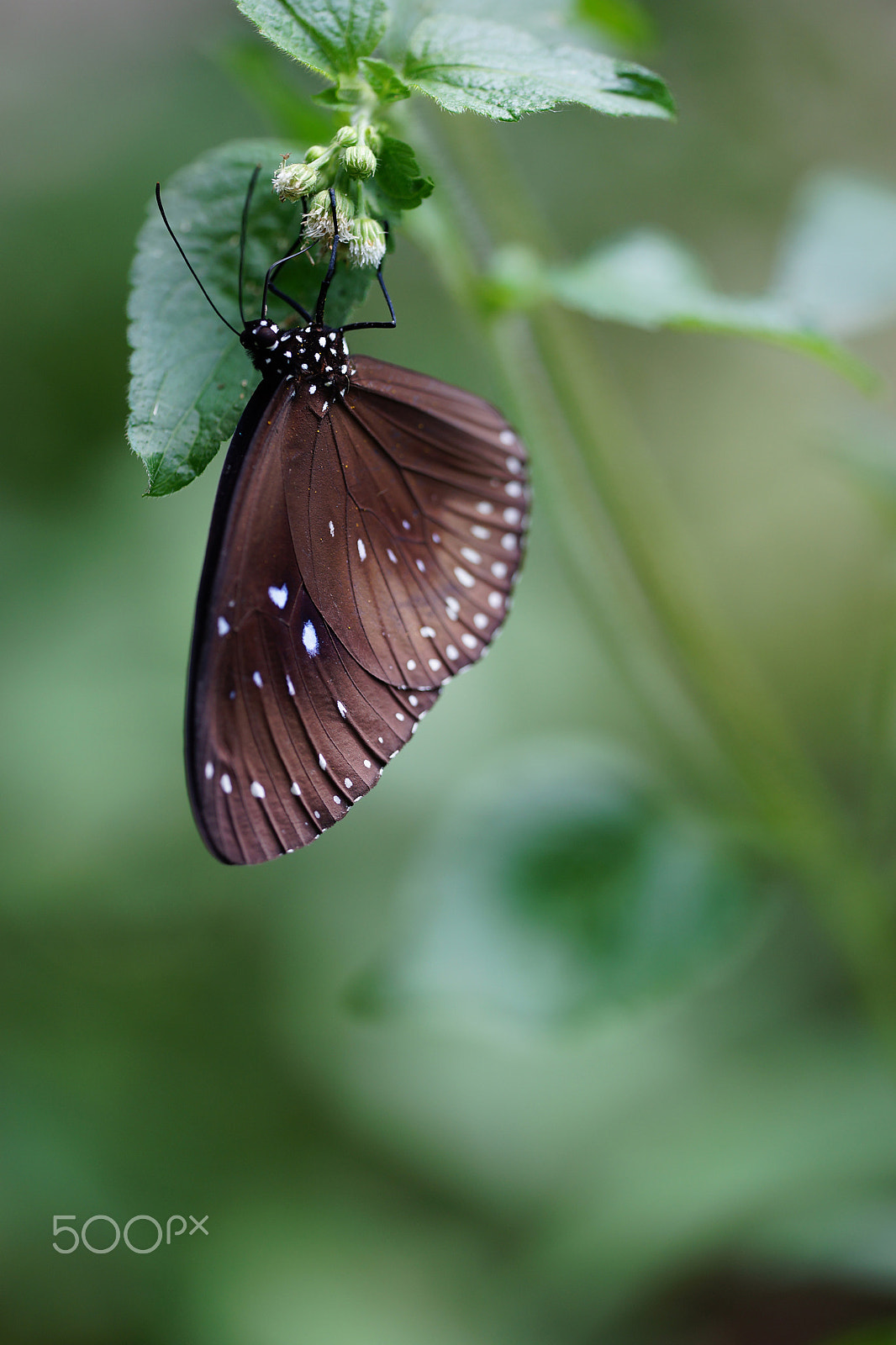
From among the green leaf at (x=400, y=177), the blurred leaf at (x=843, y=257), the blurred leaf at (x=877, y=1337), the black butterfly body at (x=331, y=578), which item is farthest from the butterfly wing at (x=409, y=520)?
the blurred leaf at (x=877, y=1337)

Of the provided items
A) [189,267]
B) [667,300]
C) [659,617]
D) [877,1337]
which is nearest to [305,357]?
[189,267]

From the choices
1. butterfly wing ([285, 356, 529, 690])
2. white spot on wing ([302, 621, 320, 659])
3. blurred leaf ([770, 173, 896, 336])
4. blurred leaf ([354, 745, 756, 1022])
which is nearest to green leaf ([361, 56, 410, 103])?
butterfly wing ([285, 356, 529, 690])

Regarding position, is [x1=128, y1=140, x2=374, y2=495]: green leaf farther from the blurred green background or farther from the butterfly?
the blurred green background

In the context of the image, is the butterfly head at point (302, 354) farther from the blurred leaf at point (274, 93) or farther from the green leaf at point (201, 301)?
the blurred leaf at point (274, 93)

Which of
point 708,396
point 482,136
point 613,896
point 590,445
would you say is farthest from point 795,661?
point 482,136

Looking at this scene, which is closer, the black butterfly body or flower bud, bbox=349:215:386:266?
flower bud, bbox=349:215:386:266

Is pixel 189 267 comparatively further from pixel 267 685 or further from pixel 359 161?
pixel 267 685
